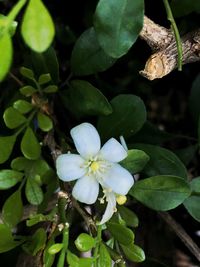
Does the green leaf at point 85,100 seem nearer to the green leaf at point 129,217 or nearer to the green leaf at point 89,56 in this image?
the green leaf at point 89,56

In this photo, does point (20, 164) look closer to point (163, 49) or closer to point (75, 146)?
point (75, 146)

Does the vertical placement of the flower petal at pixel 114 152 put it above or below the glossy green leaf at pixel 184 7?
below

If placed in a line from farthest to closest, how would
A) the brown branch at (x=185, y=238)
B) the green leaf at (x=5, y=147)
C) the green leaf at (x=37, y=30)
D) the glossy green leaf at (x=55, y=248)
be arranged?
the brown branch at (x=185, y=238) → the green leaf at (x=5, y=147) → the glossy green leaf at (x=55, y=248) → the green leaf at (x=37, y=30)

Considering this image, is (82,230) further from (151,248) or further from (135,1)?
(135,1)

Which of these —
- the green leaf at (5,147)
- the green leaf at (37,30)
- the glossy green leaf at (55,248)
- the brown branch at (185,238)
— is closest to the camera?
the green leaf at (37,30)

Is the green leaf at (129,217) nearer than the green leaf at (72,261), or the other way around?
the green leaf at (72,261)

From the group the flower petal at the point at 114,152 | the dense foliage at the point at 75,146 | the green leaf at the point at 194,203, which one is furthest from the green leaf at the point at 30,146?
the green leaf at the point at 194,203

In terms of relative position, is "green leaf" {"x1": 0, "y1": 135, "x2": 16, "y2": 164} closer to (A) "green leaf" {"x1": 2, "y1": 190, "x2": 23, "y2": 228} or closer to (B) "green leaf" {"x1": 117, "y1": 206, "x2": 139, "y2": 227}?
(A) "green leaf" {"x1": 2, "y1": 190, "x2": 23, "y2": 228}
